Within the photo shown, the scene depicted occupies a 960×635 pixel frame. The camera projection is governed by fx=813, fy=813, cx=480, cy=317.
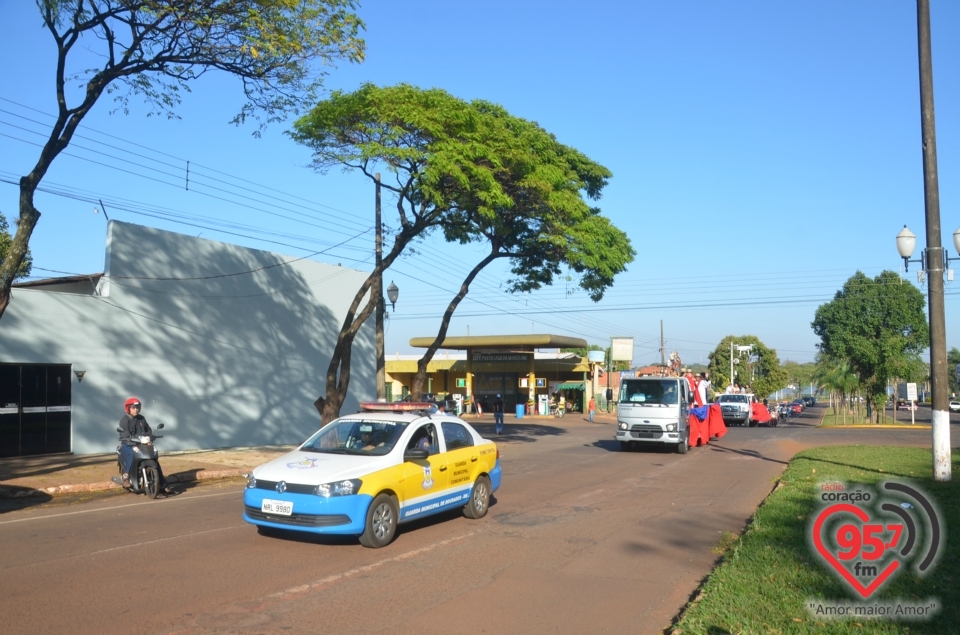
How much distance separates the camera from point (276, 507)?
917 centimetres

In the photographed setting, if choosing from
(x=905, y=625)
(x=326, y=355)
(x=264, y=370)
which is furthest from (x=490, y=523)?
(x=326, y=355)

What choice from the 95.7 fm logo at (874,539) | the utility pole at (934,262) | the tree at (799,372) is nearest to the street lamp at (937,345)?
the utility pole at (934,262)

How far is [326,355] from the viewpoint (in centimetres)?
2830

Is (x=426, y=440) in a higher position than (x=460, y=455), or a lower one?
higher

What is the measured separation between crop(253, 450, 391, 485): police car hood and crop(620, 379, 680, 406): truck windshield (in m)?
15.1

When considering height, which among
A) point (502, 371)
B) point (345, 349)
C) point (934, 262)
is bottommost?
point (502, 371)

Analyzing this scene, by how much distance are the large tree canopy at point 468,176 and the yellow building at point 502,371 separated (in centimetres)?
2308

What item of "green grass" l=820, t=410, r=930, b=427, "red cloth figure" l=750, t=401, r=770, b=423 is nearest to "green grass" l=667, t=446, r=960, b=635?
"red cloth figure" l=750, t=401, r=770, b=423

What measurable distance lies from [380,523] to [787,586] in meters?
4.53

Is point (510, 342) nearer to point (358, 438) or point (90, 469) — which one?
point (90, 469)

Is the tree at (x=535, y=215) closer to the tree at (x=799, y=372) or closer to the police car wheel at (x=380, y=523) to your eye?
the police car wheel at (x=380, y=523)

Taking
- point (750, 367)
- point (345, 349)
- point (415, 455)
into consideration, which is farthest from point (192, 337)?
point (750, 367)

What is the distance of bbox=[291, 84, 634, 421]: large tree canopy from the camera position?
1938 centimetres

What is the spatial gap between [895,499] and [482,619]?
6823 millimetres
